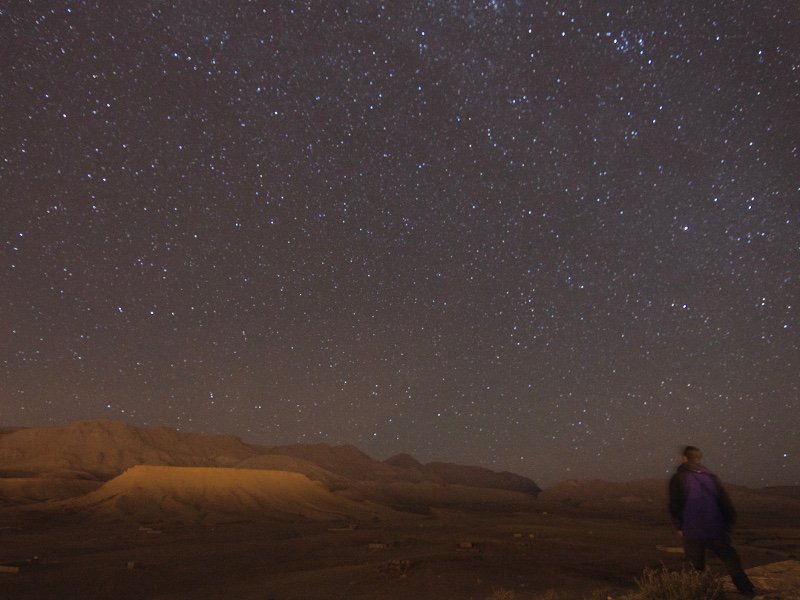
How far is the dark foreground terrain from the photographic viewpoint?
1514 cm

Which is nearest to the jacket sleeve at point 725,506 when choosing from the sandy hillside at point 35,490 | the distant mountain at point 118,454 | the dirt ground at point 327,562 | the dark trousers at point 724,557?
the dark trousers at point 724,557

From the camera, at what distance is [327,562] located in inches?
828

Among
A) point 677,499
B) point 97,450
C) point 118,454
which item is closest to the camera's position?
point 677,499

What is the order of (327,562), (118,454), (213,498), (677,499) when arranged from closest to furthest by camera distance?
(677,499) < (327,562) < (213,498) < (118,454)

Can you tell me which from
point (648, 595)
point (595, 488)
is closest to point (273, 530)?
point (648, 595)

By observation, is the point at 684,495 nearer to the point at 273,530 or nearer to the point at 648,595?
the point at 648,595

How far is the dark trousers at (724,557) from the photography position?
21.0 feet

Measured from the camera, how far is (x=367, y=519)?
47.6m

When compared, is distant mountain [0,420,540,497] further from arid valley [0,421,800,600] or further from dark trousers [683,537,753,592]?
dark trousers [683,537,753,592]

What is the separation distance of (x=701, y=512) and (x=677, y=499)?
253 mm

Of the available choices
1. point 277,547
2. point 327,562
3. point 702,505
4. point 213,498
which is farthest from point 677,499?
point 213,498

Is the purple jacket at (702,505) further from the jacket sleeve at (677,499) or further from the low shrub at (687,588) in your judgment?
the low shrub at (687,588)

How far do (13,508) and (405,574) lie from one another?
157 feet

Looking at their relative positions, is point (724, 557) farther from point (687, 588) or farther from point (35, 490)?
point (35, 490)
